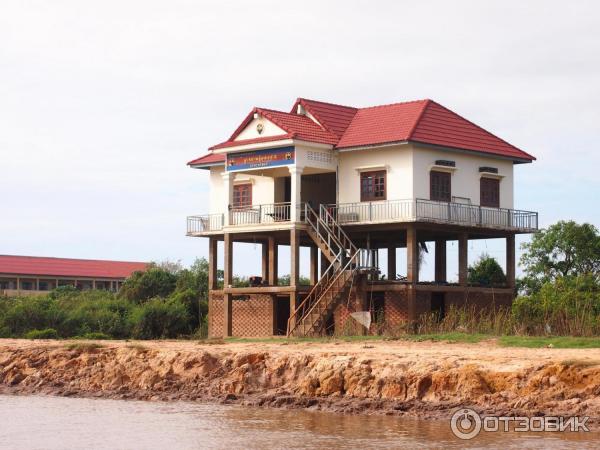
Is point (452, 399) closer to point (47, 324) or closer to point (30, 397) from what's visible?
point (30, 397)

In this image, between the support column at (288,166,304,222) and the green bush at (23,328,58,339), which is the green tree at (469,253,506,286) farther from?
the green bush at (23,328,58,339)

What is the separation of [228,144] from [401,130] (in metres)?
6.30

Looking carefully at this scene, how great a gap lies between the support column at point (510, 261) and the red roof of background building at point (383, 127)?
3.02 metres

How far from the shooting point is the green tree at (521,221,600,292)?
53.1m

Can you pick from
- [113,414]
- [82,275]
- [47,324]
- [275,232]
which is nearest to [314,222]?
[275,232]

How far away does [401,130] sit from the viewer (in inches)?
1731

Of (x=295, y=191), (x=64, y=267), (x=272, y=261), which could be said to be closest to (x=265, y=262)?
(x=272, y=261)

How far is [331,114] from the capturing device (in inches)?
1858

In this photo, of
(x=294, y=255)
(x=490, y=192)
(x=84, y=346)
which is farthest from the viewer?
(x=490, y=192)

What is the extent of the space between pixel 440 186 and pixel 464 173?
139 centimetres

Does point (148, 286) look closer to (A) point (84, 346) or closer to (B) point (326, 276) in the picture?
(B) point (326, 276)

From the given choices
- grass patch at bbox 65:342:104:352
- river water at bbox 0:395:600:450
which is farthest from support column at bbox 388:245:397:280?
river water at bbox 0:395:600:450
